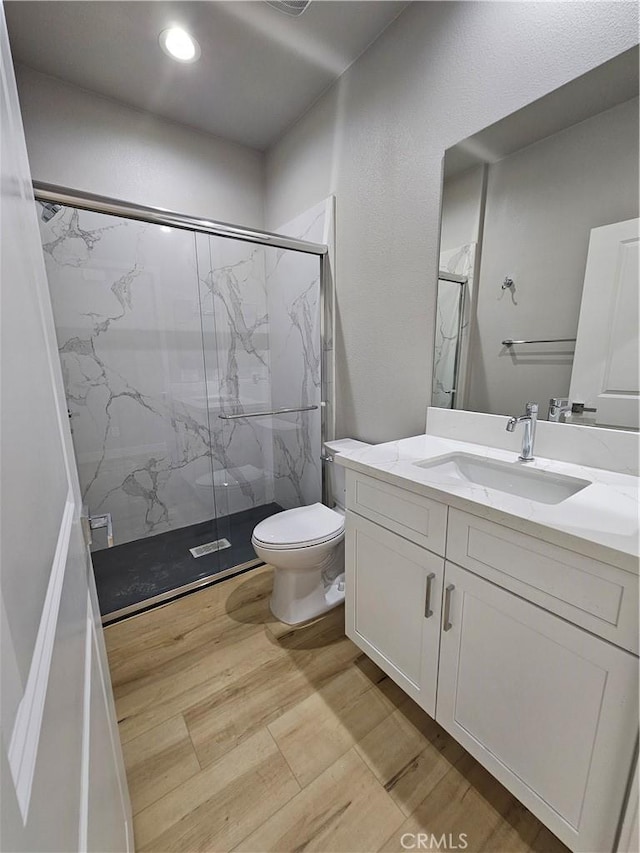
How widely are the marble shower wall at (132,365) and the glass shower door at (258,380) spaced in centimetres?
10

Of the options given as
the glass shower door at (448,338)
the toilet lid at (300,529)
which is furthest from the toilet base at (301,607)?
the glass shower door at (448,338)

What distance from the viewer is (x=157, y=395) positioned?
234 centimetres

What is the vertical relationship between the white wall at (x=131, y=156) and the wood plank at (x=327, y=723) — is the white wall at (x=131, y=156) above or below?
above

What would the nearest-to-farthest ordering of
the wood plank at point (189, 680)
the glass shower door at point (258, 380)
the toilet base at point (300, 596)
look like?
1. the wood plank at point (189, 680)
2. the toilet base at point (300, 596)
3. the glass shower door at point (258, 380)

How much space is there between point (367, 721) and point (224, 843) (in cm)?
52

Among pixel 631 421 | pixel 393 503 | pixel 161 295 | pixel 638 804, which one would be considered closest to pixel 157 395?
pixel 161 295

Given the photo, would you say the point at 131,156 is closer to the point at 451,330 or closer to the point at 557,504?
the point at 451,330

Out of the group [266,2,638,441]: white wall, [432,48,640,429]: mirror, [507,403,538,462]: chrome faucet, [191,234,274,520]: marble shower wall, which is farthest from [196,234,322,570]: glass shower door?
[507,403,538,462]: chrome faucet

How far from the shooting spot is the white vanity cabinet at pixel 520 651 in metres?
0.72

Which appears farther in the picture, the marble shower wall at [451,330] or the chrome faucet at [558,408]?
the marble shower wall at [451,330]

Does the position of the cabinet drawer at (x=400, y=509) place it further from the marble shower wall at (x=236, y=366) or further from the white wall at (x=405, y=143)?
the marble shower wall at (x=236, y=366)

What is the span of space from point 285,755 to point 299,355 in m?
1.96

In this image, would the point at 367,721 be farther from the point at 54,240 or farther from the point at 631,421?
the point at 54,240

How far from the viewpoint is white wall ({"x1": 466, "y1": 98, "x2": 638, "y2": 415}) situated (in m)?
1.05
